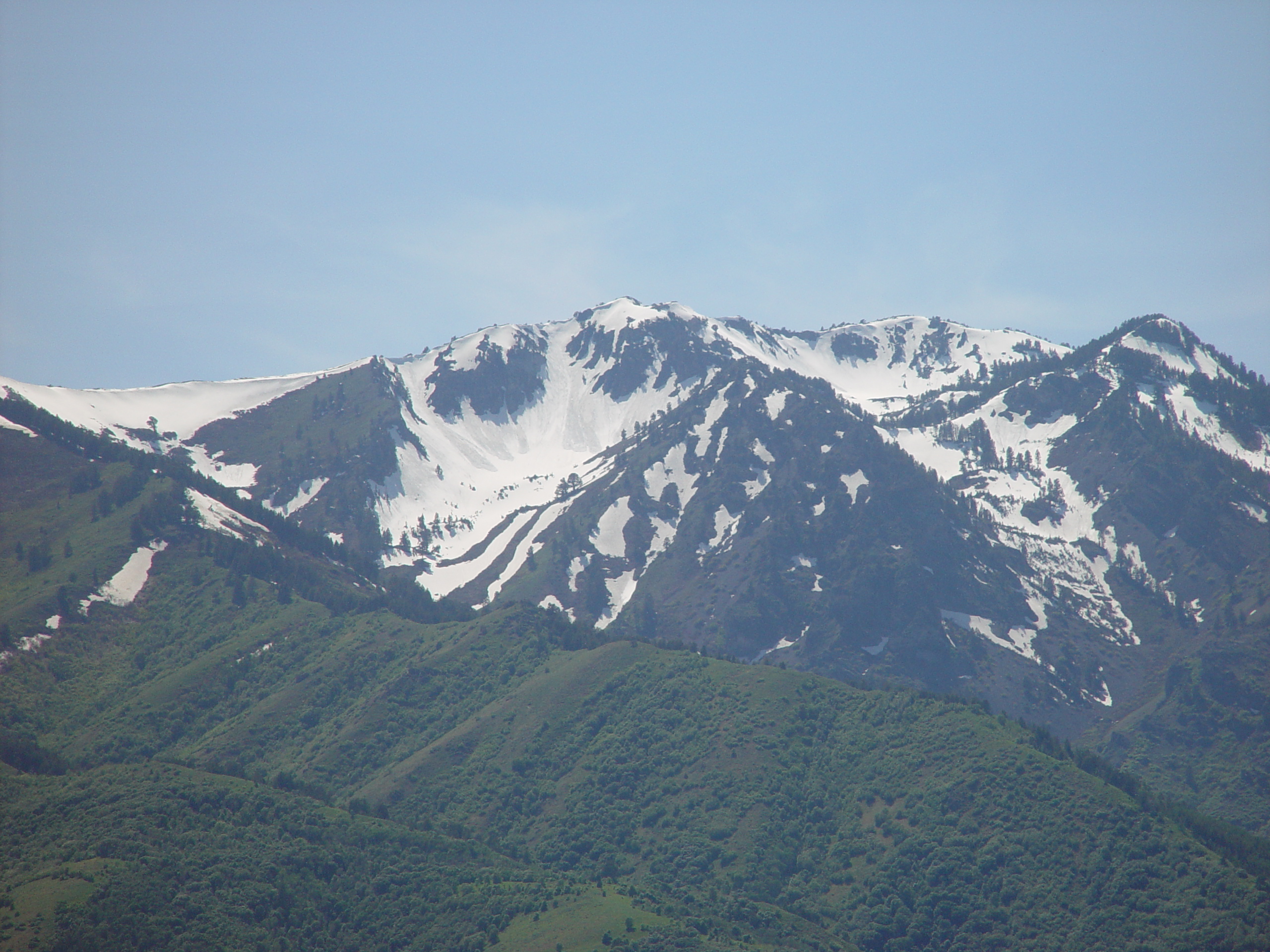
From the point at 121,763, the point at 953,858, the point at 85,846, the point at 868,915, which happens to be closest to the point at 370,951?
the point at 85,846

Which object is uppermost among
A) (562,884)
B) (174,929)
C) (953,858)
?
(953,858)

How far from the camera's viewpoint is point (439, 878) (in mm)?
171250

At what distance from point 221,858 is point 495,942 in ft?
122

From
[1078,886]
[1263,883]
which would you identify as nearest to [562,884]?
[1078,886]

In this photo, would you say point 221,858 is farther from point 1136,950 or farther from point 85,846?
point 1136,950

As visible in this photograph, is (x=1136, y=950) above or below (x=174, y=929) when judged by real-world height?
above

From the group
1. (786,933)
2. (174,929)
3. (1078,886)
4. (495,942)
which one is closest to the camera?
(174,929)

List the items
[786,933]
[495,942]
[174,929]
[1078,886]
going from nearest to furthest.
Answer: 1. [174,929]
2. [495,942]
3. [786,933]
4. [1078,886]

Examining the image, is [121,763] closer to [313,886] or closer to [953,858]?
[313,886]

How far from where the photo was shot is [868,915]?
183 m

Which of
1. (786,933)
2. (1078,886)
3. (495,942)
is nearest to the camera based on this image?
(495,942)

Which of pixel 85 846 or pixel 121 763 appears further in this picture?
pixel 121 763

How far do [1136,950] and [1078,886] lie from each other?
1461 centimetres

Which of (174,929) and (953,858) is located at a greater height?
(953,858)
